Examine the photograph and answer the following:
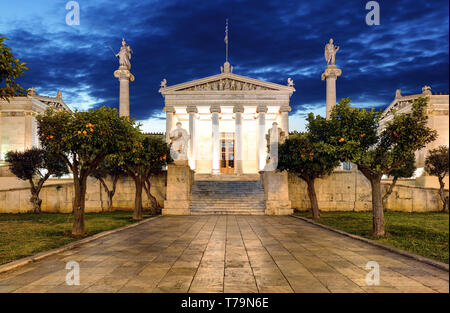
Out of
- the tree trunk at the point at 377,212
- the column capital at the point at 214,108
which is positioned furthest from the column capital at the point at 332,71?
the tree trunk at the point at 377,212

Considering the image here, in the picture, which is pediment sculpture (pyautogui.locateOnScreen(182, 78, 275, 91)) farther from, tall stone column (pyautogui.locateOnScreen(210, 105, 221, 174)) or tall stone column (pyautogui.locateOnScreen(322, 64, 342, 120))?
tall stone column (pyautogui.locateOnScreen(322, 64, 342, 120))

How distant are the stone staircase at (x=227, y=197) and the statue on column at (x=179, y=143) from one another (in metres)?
3.13

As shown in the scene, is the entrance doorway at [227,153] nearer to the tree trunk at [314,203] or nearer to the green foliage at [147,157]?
the green foliage at [147,157]

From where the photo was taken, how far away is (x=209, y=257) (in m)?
8.29

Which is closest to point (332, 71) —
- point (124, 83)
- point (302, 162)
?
point (302, 162)

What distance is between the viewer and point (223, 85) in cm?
3831

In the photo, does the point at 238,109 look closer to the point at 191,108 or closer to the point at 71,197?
the point at 191,108

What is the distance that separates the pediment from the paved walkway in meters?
28.8

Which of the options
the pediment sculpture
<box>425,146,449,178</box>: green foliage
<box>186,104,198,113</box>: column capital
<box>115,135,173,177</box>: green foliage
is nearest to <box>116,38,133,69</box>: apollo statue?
the pediment sculpture

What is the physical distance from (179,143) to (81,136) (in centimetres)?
1119

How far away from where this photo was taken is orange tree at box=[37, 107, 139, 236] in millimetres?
11750
